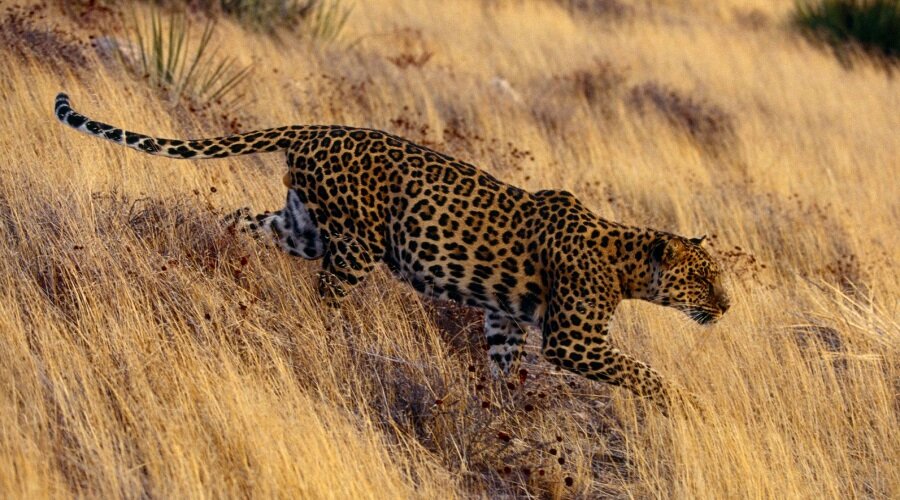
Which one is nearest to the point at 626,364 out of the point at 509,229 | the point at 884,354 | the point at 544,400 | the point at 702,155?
the point at 544,400

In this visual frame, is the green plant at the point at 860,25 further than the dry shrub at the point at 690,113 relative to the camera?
Yes

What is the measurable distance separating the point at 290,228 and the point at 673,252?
2000 millimetres

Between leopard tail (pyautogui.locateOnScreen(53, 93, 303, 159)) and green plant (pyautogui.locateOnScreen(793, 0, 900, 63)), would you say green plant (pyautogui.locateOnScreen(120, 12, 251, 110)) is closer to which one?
leopard tail (pyautogui.locateOnScreen(53, 93, 303, 159))

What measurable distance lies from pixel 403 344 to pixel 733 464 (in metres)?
1.68

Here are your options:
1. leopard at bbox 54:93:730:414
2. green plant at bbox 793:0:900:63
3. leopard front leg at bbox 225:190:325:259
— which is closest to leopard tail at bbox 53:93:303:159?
leopard at bbox 54:93:730:414

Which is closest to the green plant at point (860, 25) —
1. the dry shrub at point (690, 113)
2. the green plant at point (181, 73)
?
the dry shrub at point (690, 113)

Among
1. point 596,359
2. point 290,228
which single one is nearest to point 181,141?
point 290,228

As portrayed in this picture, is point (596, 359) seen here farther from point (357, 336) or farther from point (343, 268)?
point (343, 268)

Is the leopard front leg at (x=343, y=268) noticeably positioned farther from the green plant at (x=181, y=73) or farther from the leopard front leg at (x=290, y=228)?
the green plant at (x=181, y=73)

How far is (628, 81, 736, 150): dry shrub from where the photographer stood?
42.6ft

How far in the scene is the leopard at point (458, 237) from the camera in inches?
251

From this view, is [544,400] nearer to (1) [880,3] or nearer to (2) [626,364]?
(2) [626,364]

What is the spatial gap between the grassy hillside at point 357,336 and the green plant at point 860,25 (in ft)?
28.3

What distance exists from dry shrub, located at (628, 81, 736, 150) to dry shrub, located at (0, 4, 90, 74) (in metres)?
6.06
